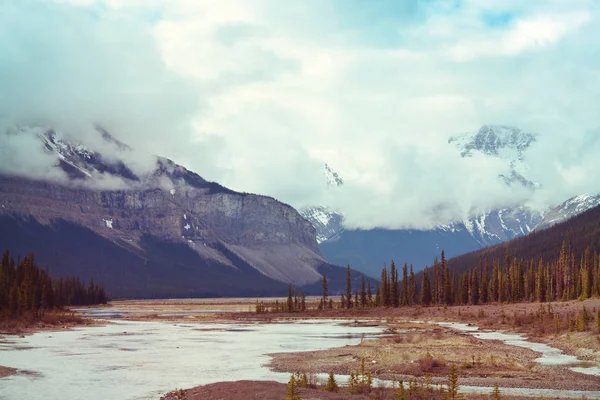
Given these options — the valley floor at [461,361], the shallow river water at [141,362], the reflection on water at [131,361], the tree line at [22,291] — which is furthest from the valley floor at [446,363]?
the tree line at [22,291]

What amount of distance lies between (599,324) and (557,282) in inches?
4202

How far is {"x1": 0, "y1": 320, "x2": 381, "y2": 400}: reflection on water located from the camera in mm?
50281

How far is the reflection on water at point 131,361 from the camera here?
50281 mm

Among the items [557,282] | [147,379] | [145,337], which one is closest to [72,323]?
[145,337]

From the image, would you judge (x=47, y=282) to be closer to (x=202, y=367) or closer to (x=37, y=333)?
(x=37, y=333)

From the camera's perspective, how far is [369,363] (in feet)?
203

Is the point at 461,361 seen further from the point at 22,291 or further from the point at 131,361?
the point at 22,291

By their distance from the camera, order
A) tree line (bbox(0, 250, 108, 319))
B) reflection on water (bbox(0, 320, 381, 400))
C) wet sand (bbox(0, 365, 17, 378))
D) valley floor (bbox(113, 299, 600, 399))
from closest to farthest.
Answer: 1. valley floor (bbox(113, 299, 600, 399))
2. reflection on water (bbox(0, 320, 381, 400))
3. wet sand (bbox(0, 365, 17, 378))
4. tree line (bbox(0, 250, 108, 319))

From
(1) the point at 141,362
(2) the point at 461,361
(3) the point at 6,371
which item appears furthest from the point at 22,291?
(2) the point at 461,361

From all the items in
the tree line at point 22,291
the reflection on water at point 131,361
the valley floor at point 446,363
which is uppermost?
the tree line at point 22,291

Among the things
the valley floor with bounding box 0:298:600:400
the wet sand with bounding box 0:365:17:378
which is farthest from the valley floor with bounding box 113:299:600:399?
the wet sand with bounding box 0:365:17:378

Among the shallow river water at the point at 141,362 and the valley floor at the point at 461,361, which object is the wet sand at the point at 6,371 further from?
the valley floor at the point at 461,361

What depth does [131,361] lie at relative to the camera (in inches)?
2670

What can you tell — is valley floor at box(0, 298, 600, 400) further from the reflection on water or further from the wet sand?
the reflection on water
